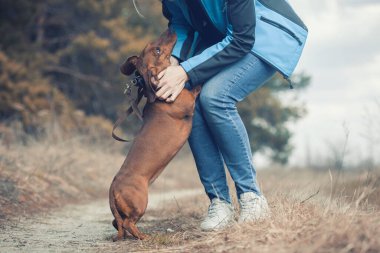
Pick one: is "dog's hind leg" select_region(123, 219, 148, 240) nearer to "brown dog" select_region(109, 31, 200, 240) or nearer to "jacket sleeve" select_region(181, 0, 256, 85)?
"brown dog" select_region(109, 31, 200, 240)

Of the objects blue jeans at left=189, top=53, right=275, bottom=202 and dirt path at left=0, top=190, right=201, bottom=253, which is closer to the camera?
dirt path at left=0, top=190, right=201, bottom=253

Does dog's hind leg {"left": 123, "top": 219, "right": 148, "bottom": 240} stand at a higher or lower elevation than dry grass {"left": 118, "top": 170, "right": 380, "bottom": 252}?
lower

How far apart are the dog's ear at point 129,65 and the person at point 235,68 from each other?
1.11 feet

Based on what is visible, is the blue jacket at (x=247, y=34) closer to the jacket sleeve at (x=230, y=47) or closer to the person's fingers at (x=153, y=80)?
the jacket sleeve at (x=230, y=47)

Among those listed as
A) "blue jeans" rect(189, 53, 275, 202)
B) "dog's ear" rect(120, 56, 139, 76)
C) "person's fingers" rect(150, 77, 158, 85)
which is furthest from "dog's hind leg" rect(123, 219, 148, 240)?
"dog's ear" rect(120, 56, 139, 76)

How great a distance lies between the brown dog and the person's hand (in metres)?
0.05

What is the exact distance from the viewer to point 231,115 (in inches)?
133

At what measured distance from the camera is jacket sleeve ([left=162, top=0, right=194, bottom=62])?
3.65 metres

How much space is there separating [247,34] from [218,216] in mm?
1220

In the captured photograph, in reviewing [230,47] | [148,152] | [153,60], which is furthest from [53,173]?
[230,47]

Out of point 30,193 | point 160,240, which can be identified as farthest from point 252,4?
point 30,193

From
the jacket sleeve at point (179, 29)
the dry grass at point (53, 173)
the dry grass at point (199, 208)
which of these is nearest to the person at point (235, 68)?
the jacket sleeve at point (179, 29)

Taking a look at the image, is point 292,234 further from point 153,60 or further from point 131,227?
point 153,60

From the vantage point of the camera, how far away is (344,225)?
2.43m
